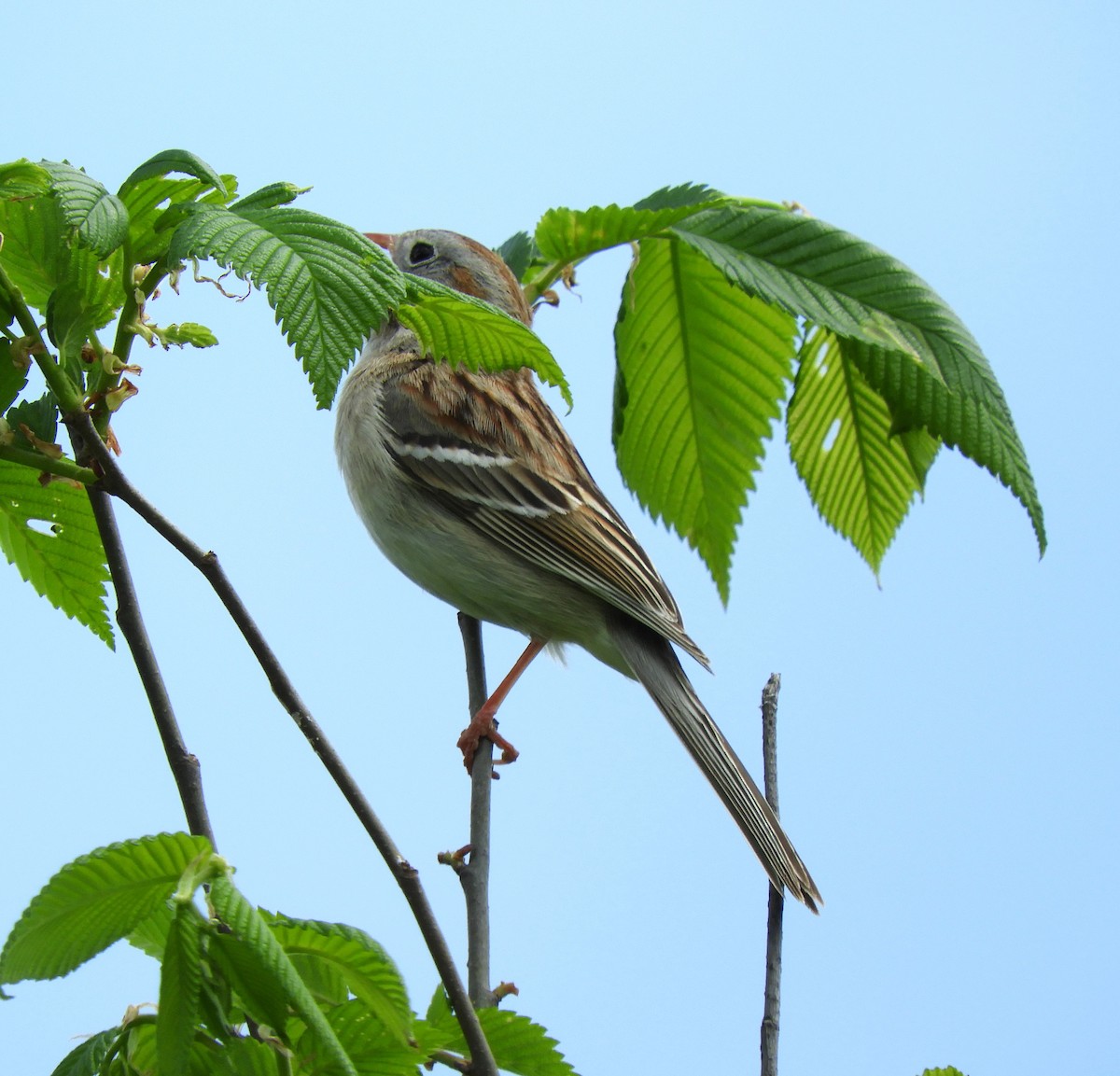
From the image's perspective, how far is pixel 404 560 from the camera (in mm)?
2906

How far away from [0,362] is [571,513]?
1662mm

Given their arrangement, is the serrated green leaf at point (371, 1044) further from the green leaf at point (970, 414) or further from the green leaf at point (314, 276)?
the green leaf at point (970, 414)

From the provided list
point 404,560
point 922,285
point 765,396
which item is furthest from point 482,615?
point 922,285

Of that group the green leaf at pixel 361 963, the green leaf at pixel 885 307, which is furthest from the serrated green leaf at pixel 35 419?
the green leaf at pixel 885 307

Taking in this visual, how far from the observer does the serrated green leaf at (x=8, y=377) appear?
135cm

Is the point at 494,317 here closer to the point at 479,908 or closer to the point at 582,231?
the point at 582,231

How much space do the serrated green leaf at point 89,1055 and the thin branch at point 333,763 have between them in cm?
29

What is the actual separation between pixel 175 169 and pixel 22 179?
0.51 feet

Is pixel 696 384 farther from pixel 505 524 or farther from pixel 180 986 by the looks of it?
pixel 180 986

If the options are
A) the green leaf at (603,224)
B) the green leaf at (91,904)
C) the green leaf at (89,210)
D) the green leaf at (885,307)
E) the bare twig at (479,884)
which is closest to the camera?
the green leaf at (91,904)

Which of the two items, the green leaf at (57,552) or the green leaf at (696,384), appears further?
the green leaf at (696,384)

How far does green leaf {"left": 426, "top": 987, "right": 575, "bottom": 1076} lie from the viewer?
1.38 metres

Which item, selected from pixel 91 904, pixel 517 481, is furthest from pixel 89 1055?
pixel 517 481

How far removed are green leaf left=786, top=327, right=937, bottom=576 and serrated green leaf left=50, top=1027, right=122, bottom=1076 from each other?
1.25 meters
